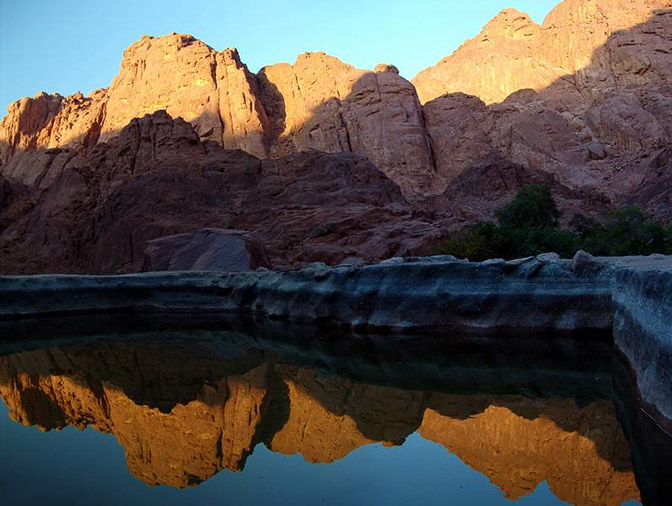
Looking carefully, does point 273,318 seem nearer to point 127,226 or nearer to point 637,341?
point 637,341

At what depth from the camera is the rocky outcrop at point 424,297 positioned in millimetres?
8828

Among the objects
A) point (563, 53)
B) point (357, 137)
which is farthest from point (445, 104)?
point (563, 53)

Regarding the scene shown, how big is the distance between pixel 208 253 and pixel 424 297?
9178 mm

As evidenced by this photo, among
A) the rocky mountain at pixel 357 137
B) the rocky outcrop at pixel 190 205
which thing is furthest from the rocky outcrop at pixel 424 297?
the rocky mountain at pixel 357 137

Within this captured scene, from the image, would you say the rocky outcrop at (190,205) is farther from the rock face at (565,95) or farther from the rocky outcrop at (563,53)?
→ the rocky outcrop at (563,53)

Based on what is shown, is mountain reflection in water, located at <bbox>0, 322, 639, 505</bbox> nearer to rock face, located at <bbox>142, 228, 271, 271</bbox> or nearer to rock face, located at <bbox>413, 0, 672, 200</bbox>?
rock face, located at <bbox>142, 228, 271, 271</bbox>

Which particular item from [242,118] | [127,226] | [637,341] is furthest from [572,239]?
[242,118]

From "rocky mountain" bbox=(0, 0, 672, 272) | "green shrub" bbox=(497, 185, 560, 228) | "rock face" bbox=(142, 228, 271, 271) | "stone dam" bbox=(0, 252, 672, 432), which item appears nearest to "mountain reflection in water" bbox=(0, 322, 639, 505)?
"stone dam" bbox=(0, 252, 672, 432)

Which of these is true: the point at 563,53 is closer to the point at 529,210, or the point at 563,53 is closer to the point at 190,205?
the point at 529,210

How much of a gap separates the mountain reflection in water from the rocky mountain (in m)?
14.3

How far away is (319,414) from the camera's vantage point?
5871mm

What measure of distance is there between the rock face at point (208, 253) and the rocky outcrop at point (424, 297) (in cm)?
306

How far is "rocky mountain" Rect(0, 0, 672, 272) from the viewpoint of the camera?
29.6m

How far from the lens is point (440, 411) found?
228 inches
